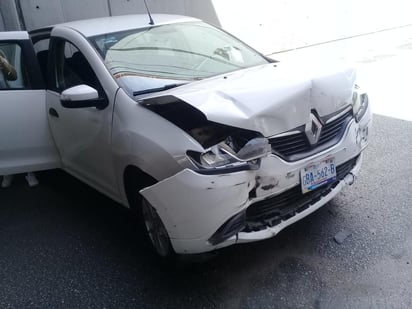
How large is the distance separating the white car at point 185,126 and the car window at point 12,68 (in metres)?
0.01

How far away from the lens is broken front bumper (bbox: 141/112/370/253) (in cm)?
220

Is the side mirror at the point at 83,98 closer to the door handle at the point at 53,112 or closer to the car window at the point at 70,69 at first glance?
the car window at the point at 70,69

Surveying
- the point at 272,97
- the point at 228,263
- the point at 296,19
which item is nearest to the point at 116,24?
the point at 272,97

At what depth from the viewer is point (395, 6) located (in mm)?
12438

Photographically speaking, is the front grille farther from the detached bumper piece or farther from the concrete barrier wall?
the concrete barrier wall

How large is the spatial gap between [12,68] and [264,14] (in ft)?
19.9

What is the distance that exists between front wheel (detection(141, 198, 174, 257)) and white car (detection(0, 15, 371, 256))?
0.5 inches

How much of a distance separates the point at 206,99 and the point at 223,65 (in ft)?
3.36

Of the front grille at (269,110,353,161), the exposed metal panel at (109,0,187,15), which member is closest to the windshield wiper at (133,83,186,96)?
the front grille at (269,110,353,161)

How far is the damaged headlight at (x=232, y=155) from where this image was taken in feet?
7.38

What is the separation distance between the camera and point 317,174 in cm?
257

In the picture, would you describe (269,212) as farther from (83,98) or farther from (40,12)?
(40,12)

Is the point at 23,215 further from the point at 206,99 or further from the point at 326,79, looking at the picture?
the point at 326,79

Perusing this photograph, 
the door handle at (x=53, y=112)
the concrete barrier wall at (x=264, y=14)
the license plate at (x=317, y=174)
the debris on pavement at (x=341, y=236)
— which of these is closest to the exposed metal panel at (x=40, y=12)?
the concrete barrier wall at (x=264, y=14)
